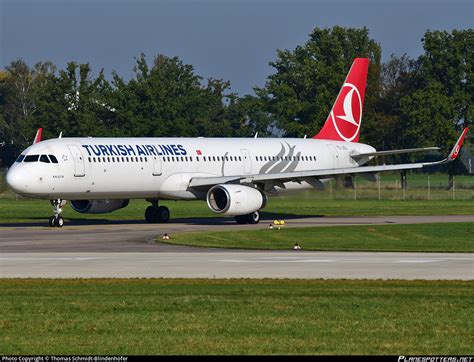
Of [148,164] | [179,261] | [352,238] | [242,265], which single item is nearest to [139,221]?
[148,164]

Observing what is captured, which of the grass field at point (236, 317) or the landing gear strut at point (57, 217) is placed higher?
the landing gear strut at point (57, 217)

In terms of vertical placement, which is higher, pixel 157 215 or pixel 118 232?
pixel 157 215

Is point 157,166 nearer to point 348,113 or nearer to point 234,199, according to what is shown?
point 234,199

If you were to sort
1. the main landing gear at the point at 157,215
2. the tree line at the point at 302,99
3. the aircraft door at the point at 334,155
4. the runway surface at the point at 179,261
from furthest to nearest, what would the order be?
the tree line at the point at 302,99, the aircraft door at the point at 334,155, the main landing gear at the point at 157,215, the runway surface at the point at 179,261

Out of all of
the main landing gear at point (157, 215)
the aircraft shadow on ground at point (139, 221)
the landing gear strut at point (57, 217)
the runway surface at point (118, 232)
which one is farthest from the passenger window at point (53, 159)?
the main landing gear at point (157, 215)

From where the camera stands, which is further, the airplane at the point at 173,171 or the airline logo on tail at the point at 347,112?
the airline logo on tail at the point at 347,112

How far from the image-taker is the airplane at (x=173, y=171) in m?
49.3

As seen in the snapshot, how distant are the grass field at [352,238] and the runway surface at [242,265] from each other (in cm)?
372

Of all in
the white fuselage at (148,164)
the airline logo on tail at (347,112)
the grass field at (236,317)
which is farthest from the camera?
the airline logo on tail at (347,112)

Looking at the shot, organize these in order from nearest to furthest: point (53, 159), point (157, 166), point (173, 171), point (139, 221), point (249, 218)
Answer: point (53, 159), point (157, 166), point (249, 218), point (173, 171), point (139, 221)

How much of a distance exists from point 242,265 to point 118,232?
15787 millimetres

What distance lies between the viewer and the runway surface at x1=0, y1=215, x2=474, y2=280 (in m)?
28.3

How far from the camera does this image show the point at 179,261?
1265 inches

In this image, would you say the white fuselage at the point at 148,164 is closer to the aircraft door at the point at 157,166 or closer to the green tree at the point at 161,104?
the aircraft door at the point at 157,166
